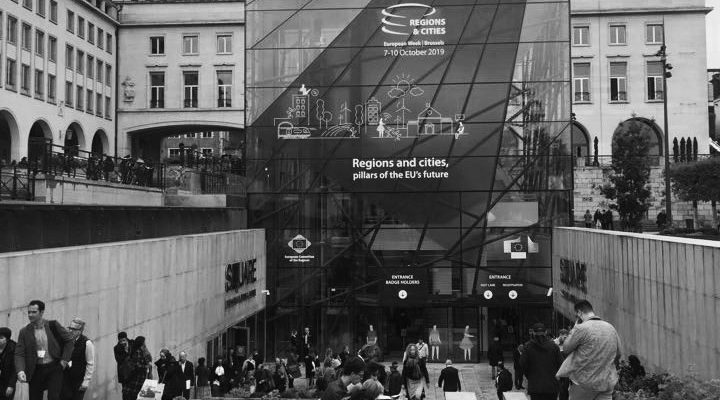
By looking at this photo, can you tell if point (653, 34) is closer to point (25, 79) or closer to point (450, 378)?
point (25, 79)

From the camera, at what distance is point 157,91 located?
61.1 meters

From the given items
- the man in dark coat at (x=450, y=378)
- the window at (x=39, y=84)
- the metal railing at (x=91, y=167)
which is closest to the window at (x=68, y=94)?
the window at (x=39, y=84)

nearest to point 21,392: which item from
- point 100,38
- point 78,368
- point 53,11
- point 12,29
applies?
point 78,368

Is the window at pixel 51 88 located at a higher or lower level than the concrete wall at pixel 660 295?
higher

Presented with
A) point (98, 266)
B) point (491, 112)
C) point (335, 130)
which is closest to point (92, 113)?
point (335, 130)

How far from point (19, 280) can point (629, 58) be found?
53.0 meters

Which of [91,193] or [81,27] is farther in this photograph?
[81,27]

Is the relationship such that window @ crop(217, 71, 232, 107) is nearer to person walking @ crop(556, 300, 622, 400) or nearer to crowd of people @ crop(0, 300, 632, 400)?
crowd of people @ crop(0, 300, 632, 400)

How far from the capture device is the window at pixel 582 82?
60.2 m

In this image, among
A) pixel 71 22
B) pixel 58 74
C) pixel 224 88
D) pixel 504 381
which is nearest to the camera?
pixel 504 381

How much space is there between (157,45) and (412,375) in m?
47.3

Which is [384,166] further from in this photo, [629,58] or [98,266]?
[629,58]

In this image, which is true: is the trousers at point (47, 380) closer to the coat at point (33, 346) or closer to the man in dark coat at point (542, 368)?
the coat at point (33, 346)

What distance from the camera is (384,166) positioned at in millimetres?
31797
